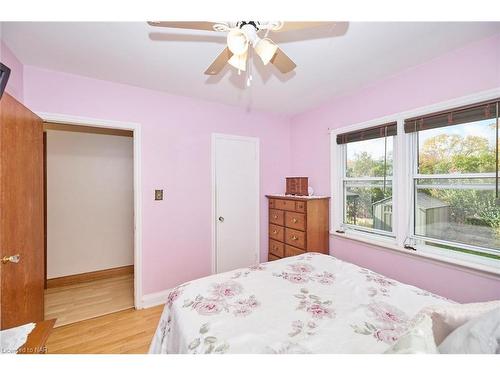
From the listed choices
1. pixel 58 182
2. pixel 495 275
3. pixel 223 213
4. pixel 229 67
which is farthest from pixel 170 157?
pixel 495 275

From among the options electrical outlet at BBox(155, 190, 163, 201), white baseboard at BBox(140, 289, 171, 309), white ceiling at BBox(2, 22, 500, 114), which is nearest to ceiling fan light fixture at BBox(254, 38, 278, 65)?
white ceiling at BBox(2, 22, 500, 114)

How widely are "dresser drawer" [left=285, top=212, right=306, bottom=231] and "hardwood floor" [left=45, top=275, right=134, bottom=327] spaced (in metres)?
2.10

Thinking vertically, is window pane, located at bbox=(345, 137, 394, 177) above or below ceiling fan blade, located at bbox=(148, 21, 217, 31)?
below

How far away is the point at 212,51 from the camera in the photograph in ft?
5.80

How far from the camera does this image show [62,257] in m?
2.97

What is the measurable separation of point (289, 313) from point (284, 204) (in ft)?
6.05

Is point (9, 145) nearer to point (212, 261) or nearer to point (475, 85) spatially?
point (212, 261)

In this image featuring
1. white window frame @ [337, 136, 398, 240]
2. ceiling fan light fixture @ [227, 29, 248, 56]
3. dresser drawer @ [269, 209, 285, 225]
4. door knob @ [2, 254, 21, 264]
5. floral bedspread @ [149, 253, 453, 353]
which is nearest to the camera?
floral bedspread @ [149, 253, 453, 353]

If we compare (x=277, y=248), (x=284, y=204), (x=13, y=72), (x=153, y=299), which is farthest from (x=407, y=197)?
Answer: (x=13, y=72)

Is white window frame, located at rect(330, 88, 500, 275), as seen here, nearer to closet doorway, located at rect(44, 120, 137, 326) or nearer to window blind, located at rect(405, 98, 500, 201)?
window blind, located at rect(405, 98, 500, 201)

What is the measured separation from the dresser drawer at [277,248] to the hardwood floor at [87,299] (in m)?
1.87

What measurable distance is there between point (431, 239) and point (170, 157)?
9.19 feet

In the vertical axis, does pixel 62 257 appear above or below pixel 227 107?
below

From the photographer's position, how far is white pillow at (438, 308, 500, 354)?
0.65 metres
